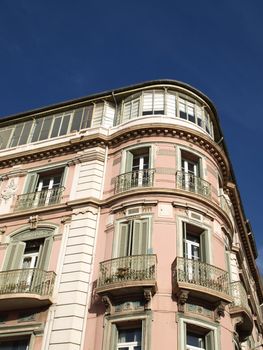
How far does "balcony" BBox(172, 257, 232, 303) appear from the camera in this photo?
15531mm

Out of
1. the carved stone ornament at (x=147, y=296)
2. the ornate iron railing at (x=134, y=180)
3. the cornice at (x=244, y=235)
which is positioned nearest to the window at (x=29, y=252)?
the ornate iron railing at (x=134, y=180)

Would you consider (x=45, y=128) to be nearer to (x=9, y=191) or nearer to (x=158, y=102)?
(x=9, y=191)

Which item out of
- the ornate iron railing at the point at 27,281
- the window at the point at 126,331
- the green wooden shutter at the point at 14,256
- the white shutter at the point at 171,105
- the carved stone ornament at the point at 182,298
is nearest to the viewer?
the window at the point at 126,331

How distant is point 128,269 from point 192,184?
5378mm

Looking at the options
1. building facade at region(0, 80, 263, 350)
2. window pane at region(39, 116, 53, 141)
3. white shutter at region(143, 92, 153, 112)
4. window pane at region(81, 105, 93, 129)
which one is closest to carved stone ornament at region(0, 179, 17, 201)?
building facade at region(0, 80, 263, 350)

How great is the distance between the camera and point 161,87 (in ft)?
76.2

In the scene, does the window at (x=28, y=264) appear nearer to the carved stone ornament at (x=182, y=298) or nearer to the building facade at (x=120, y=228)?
the building facade at (x=120, y=228)

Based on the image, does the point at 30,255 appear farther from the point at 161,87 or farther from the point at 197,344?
the point at 161,87

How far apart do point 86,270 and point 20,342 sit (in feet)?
11.5

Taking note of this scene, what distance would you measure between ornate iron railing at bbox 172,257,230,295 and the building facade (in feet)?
0.14

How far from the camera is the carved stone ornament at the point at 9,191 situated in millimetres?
A: 21641

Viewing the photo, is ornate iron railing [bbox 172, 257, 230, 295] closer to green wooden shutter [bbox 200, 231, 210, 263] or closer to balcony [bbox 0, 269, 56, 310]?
green wooden shutter [bbox 200, 231, 210, 263]

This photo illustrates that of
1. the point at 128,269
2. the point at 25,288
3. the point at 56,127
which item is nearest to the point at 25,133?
the point at 56,127

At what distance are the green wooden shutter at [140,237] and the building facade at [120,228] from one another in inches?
1.6
